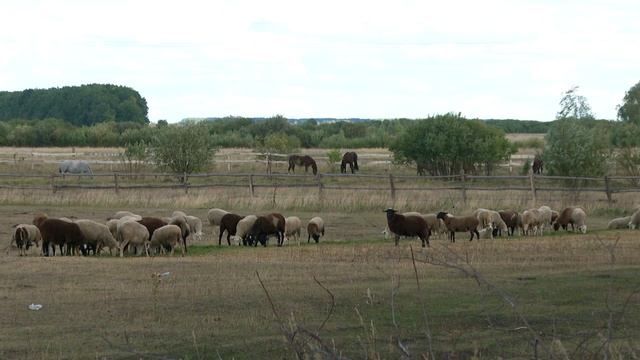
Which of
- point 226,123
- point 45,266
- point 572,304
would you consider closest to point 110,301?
point 45,266

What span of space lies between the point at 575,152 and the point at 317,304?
30.6 meters

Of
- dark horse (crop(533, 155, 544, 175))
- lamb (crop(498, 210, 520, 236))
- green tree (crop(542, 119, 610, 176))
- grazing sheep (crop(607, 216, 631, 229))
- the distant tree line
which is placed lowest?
grazing sheep (crop(607, 216, 631, 229))

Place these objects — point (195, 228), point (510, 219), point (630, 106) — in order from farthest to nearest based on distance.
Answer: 1. point (630, 106)
2. point (510, 219)
3. point (195, 228)

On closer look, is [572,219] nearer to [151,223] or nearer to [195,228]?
[195,228]

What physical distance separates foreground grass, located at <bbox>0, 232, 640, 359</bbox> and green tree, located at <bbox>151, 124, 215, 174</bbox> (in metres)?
28.4

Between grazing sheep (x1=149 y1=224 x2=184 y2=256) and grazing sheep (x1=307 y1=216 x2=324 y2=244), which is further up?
grazing sheep (x1=149 y1=224 x2=184 y2=256)

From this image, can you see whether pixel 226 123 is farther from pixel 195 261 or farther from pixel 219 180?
pixel 195 261

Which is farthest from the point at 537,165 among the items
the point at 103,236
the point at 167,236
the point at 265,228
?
the point at 103,236

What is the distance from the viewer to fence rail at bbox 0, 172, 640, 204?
37638mm

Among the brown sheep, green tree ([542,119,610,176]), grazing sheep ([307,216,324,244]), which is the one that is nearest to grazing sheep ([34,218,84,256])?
grazing sheep ([307,216,324,244])

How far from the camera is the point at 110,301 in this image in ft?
50.3

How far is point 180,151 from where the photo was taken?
165 ft

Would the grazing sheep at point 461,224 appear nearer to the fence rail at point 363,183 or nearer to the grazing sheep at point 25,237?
the fence rail at point 363,183

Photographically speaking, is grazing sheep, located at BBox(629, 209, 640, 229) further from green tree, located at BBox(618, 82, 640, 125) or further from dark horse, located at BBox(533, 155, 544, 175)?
green tree, located at BBox(618, 82, 640, 125)
